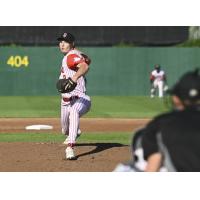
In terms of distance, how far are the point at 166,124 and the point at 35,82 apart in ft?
100

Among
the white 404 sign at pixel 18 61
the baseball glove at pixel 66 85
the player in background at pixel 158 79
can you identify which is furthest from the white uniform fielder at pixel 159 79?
the baseball glove at pixel 66 85

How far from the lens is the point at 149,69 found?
114ft

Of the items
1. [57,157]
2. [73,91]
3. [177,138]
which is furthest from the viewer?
[57,157]

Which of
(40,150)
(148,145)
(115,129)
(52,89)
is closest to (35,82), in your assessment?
(52,89)

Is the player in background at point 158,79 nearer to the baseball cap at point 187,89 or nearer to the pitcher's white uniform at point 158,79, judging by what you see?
the pitcher's white uniform at point 158,79

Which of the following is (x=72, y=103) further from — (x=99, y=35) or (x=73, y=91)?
(x=99, y=35)

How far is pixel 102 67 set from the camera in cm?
3456

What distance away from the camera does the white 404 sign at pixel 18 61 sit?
3450cm

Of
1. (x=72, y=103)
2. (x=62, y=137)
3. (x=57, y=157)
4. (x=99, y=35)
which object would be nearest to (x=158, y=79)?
A: (x=99, y=35)

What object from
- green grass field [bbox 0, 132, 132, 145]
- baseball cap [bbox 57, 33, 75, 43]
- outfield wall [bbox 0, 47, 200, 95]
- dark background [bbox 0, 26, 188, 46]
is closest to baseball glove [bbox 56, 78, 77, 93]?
baseball cap [bbox 57, 33, 75, 43]

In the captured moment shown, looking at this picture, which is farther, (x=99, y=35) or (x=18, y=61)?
(x=99, y=35)

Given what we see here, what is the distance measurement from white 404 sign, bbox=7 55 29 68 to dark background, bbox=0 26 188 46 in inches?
142

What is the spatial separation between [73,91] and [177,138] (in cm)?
623

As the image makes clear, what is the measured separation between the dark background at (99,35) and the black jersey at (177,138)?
33.5m
